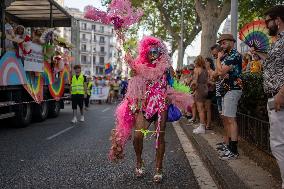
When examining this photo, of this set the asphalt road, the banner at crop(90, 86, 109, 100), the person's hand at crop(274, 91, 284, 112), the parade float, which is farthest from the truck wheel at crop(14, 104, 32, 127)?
the banner at crop(90, 86, 109, 100)

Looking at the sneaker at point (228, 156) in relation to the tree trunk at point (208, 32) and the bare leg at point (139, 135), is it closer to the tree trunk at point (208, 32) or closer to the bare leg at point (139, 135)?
the bare leg at point (139, 135)

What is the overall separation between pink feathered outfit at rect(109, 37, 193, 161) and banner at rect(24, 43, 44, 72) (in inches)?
256

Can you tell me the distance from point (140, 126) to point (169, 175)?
0.80 metres

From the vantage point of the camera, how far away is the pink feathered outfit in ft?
18.3

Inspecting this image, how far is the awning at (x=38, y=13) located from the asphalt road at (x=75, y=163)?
4.90 meters

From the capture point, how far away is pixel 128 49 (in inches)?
220

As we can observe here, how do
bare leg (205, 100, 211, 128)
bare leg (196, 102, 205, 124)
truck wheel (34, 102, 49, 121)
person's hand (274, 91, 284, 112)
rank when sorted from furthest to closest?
truck wheel (34, 102, 49, 121) < bare leg (205, 100, 211, 128) < bare leg (196, 102, 205, 124) < person's hand (274, 91, 284, 112)

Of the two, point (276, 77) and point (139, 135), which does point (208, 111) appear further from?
point (276, 77)

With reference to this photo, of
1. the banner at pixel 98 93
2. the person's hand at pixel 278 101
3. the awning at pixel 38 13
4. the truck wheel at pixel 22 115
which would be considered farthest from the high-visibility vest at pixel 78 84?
the banner at pixel 98 93

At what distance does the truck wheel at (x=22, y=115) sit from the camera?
11.3 m

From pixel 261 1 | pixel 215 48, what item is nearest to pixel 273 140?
Answer: pixel 215 48

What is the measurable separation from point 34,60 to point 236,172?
808 cm

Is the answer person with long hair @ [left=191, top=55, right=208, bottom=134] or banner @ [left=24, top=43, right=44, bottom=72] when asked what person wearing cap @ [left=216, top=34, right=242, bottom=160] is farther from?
banner @ [left=24, top=43, right=44, bottom=72]

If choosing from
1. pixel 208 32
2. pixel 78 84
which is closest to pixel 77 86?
pixel 78 84
